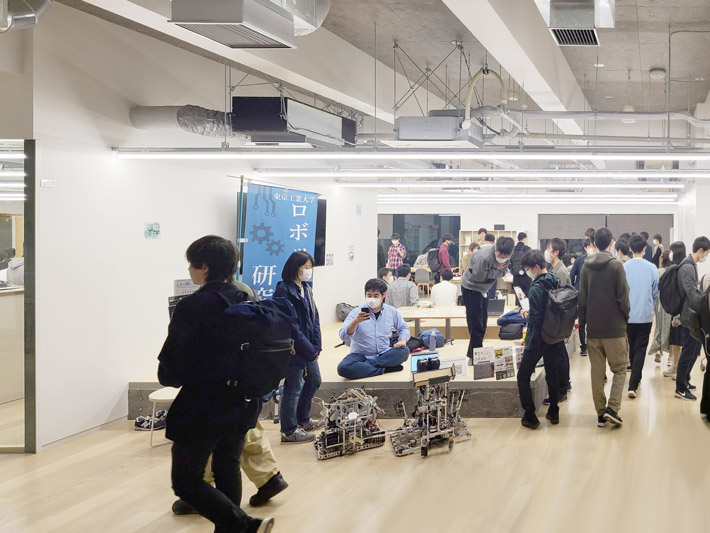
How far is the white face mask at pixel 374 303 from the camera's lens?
6.59 meters

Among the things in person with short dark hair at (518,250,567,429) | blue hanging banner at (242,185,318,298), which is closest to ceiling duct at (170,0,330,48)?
person with short dark hair at (518,250,567,429)

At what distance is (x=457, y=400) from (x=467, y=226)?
16.5 metres

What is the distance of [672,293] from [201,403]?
17.6 feet

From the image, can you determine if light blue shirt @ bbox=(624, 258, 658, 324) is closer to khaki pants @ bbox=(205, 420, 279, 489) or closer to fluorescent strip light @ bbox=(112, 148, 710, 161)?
fluorescent strip light @ bbox=(112, 148, 710, 161)

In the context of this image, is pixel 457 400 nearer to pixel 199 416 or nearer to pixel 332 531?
pixel 332 531

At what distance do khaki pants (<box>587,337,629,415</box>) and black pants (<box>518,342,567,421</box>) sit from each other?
12.2 inches

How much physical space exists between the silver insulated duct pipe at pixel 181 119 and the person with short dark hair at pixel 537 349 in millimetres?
3127

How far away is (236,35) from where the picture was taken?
4.11 m

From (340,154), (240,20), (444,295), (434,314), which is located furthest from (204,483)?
(444,295)

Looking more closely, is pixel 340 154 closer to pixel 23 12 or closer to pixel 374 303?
pixel 374 303

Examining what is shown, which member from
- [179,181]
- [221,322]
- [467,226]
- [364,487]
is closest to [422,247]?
[467,226]

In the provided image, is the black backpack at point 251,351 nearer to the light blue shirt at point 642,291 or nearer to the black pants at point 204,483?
the black pants at point 204,483

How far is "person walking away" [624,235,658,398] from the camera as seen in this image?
7.27 m

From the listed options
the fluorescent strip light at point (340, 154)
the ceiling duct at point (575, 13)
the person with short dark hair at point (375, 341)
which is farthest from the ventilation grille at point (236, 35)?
the person with short dark hair at point (375, 341)
